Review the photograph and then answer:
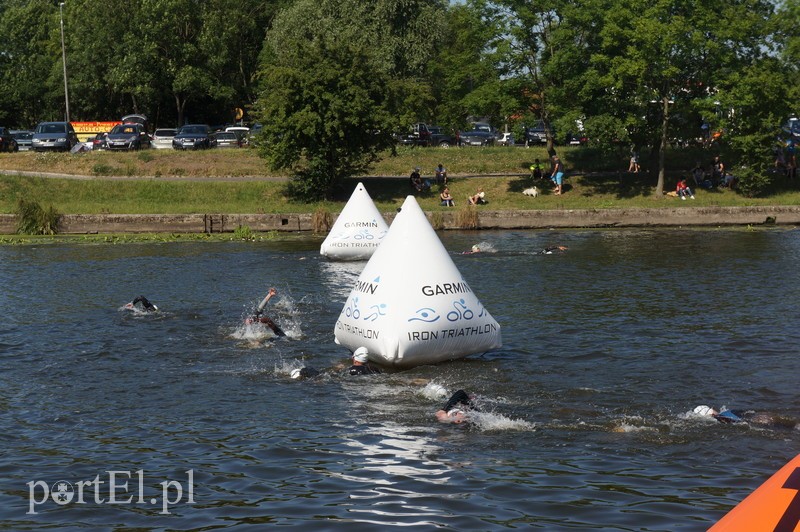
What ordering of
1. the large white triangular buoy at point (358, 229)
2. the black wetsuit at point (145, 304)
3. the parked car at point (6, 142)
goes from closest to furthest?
1. the black wetsuit at point (145, 304)
2. the large white triangular buoy at point (358, 229)
3. the parked car at point (6, 142)

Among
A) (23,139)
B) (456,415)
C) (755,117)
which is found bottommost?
(456,415)

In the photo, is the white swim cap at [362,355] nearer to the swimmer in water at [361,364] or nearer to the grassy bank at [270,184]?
the swimmer in water at [361,364]

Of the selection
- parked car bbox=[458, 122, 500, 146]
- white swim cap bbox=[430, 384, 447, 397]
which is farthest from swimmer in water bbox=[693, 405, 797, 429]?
parked car bbox=[458, 122, 500, 146]

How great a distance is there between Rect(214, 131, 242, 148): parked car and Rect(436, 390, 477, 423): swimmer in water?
51.7m

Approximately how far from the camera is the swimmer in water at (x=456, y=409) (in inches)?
595

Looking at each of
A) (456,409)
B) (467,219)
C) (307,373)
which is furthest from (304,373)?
(467,219)

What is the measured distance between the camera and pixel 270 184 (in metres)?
52.8

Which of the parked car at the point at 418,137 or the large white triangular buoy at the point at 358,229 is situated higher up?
the parked car at the point at 418,137

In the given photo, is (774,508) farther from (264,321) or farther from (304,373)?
(264,321)

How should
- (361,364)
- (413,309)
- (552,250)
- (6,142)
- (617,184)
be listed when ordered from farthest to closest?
1. (6,142)
2. (617,184)
3. (552,250)
4. (361,364)
5. (413,309)

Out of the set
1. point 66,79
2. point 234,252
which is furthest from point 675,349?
point 66,79

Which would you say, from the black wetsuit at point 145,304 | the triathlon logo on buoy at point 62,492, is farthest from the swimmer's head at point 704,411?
the black wetsuit at point 145,304

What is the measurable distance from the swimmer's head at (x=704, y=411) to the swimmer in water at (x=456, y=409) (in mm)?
3154

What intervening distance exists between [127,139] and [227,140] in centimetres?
580
